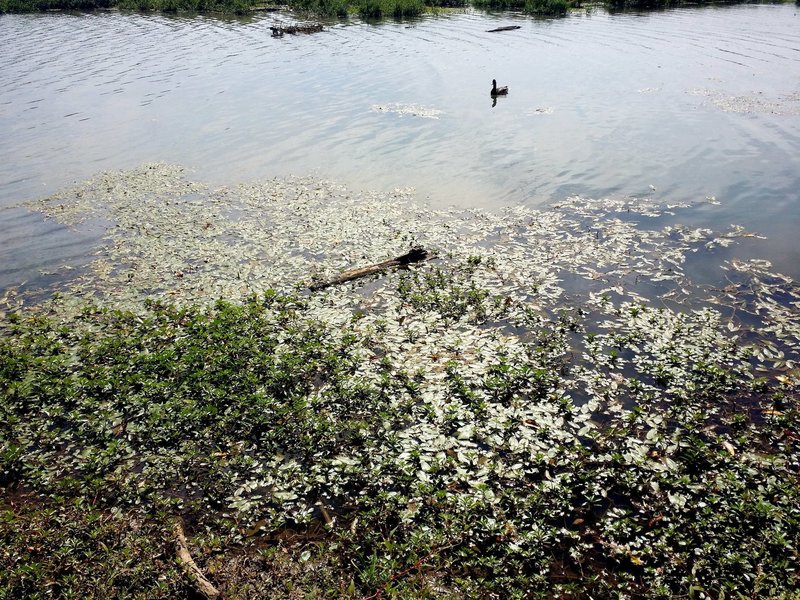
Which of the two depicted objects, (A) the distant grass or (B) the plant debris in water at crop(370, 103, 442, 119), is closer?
(B) the plant debris in water at crop(370, 103, 442, 119)

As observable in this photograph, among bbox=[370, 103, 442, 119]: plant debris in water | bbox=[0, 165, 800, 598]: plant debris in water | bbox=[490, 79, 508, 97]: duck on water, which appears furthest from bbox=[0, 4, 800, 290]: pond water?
bbox=[0, 165, 800, 598]: plant debris in water

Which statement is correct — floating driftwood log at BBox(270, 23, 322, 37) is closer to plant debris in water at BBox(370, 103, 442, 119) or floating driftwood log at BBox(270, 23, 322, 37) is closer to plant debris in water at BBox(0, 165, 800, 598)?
plant debris in water at BBox(370, 103, 442, 119)

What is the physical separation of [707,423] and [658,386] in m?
1.09

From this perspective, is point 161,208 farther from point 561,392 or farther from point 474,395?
point 561,392

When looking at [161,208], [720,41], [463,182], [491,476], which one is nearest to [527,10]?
[720,41]

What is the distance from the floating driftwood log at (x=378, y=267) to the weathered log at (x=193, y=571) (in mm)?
7209

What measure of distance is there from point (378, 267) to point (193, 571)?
8739 mm

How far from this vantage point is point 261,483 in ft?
25.8

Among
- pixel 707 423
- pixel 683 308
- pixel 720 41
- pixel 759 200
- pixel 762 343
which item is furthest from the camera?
pixel 720 41

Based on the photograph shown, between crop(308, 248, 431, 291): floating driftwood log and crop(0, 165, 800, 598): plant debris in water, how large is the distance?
0.30m

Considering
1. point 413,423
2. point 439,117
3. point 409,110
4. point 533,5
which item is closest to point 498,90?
point 439,117

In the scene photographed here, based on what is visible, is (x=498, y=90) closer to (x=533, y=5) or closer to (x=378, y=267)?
(x=378, y=267)

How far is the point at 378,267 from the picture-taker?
1369cm

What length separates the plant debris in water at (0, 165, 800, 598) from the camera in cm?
660
